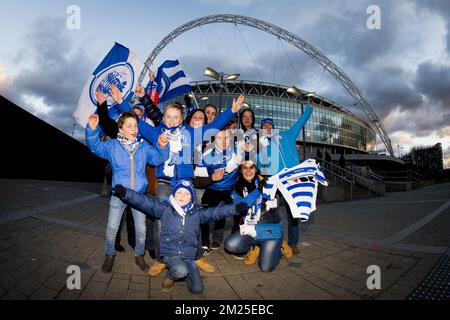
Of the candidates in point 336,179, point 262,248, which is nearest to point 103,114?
point 262,248

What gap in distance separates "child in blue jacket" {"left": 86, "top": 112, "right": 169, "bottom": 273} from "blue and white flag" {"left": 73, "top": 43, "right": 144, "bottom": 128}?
46.8 inches

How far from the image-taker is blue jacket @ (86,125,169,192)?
115 inches

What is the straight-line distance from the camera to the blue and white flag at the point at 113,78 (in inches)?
154

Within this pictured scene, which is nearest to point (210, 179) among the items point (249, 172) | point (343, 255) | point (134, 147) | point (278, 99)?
point (249, 172)

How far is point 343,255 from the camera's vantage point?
356 centimetres

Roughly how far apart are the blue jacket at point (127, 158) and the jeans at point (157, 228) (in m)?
0.24

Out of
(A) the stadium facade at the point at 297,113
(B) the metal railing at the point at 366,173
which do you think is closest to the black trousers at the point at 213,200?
(B) the metal railing at the point at 366,173

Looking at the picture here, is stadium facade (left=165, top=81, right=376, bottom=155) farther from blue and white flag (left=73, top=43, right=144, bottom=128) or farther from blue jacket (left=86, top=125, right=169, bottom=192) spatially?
blue jacket (left=86, top=125, right=169, bottom=192)

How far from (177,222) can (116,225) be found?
0.87 meters

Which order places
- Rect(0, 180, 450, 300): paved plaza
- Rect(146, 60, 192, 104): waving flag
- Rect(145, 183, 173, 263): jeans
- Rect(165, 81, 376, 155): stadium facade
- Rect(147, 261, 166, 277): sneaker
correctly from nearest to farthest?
Rect(0, 180, 450, 300): paved plaza < Rect(147, 261, 166, 277): sneaker < Rect(145, 183, 173, 263): jeans < Rect(146, 60, 192, 104): waving flag < Rect(165, 81, 376, 155): stadium facade

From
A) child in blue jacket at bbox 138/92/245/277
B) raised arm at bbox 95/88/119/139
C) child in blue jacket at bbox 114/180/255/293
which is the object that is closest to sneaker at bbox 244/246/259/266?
child in blue jacket at bbox 114/180/255/293

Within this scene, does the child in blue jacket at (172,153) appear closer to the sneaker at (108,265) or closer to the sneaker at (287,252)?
the sneaker at (108,265)

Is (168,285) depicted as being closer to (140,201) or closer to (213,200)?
(140,201)

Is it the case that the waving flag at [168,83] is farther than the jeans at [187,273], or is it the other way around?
the waving flag at [168,83]
